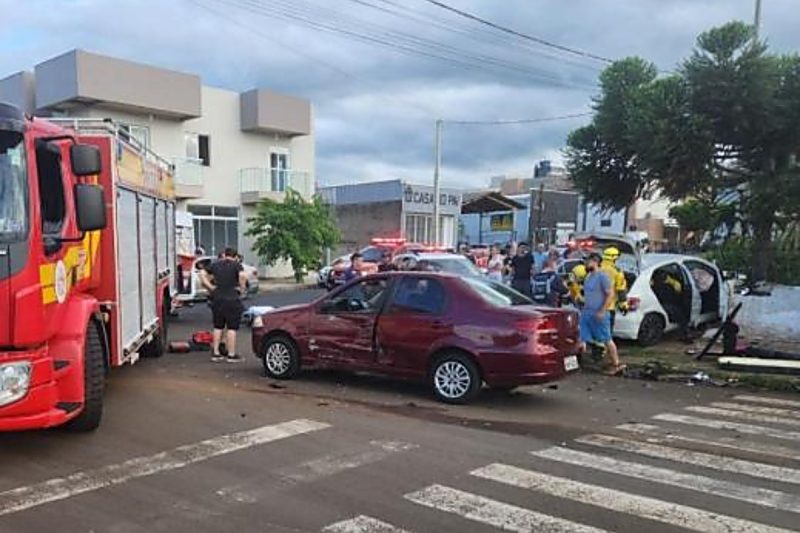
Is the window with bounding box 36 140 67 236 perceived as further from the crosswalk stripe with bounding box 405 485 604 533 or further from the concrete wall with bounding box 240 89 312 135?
the concrete wall with bounding box 240 89 312 135

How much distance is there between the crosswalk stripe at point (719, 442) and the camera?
6.85 meters

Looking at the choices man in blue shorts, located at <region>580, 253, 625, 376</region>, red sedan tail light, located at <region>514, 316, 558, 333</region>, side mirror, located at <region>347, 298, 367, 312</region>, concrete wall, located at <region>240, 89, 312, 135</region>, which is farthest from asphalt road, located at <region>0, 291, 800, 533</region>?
concrete wall, located at <region>240, 89, 312, 135</region>

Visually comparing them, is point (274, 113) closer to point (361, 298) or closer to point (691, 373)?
point (361, 298)

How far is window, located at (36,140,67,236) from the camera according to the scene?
6.09m

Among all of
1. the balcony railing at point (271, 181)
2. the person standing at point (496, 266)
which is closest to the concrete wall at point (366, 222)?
the balcony railing at point (271, 181)

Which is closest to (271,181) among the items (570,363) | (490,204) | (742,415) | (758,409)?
(490,204)

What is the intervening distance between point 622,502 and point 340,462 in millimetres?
2216

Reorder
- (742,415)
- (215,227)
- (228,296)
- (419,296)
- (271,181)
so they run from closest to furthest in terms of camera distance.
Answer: (742,415)
(419,296)
(228,296)
(215,227)
(271,181)

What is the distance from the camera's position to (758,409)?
8969 mm

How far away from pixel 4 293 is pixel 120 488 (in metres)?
1.59

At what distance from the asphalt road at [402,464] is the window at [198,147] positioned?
23875mm

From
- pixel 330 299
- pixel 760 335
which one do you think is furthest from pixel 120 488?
pixel 760 335

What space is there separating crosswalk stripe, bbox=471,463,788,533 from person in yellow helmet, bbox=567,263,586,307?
22.4 ft

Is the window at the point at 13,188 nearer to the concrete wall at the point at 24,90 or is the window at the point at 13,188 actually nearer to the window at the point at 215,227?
the window at the point at 215,227
